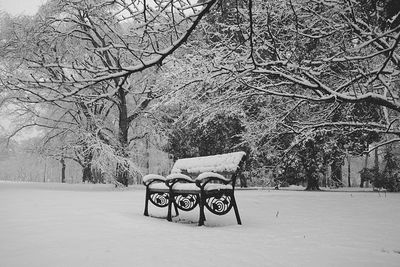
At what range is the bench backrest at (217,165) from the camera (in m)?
5.24

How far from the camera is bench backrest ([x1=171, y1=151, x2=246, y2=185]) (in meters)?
5.24

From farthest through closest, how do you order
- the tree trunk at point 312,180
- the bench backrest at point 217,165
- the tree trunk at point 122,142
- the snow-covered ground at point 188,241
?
the tree trunk at point 312,180, the tree trunk at point 122,142, the bench backrest at point 217,165, the snow-covered ground at point 188,241

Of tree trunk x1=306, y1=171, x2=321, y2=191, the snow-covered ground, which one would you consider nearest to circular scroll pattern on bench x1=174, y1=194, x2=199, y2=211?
the snow-covered ground

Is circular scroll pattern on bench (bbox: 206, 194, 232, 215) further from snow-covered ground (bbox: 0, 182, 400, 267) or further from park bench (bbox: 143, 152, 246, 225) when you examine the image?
snow-covered ground (bbox: 0, 182, 400, 267)

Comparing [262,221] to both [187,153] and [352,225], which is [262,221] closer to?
[352,225]

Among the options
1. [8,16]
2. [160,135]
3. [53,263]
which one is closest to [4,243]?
[53,263]

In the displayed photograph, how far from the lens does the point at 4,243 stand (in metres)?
3.26

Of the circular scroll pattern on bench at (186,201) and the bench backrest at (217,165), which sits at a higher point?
the bench backrest at (217,165)

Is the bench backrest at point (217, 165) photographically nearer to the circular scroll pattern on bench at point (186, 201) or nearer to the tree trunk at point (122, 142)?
the circular scroll pattern on bench at point (186, 201)

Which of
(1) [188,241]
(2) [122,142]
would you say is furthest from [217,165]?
(2) [122,142]

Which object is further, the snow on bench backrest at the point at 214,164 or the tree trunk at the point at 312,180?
the tree trunk at the point at 312,180

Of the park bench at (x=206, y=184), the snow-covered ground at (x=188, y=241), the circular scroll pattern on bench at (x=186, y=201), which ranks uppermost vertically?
the park bench at (x=206, y=184)

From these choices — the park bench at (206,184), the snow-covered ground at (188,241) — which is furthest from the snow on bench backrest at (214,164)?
the snow-covered ground at (188,241)

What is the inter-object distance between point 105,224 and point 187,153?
14.9 m
